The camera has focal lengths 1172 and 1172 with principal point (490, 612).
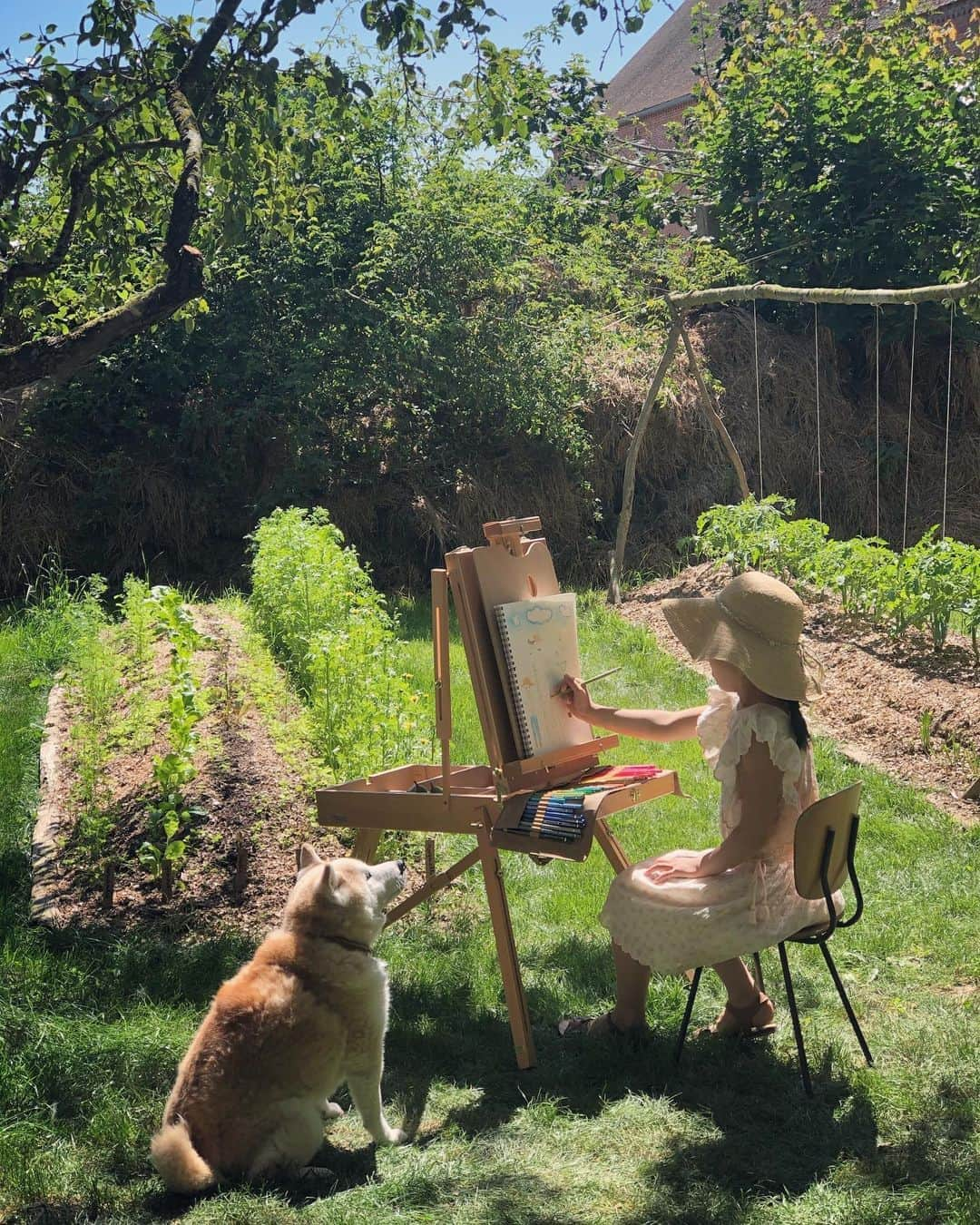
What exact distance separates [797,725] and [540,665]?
3.35 ft

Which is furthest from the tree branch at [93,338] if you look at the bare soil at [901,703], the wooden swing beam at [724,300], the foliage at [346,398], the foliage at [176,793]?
the foliage at [346,398]

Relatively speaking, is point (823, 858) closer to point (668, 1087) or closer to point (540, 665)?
point (668, 1087)

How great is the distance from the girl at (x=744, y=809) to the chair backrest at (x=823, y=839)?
5.6 inches

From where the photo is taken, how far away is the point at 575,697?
14.9ft

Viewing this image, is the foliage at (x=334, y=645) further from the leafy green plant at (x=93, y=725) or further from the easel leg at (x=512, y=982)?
the easel leg at (x=512, y=982)

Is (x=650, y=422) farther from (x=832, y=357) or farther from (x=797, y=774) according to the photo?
(x=797, y=774)

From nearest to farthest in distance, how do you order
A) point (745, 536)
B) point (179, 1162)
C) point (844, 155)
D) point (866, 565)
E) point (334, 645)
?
point (179, 1162), point (334, 645), point (866, 565), point (745, 536), point (844, 155)

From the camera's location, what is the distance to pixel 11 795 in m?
6.52

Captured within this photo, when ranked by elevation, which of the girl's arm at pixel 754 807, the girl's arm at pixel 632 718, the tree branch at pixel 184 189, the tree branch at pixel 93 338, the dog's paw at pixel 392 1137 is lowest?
the dog's paw at pixel 392 1137

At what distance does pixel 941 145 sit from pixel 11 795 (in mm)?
13219

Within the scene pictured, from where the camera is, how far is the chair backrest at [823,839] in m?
3.70

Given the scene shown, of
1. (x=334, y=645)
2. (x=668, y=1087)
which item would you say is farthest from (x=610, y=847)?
(x=334, y=645)

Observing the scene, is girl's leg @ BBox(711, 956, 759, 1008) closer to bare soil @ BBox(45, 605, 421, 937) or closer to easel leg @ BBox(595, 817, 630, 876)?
easel leg @ BBox(595, 817, 630, 876)

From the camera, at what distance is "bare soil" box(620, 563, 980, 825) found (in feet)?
23.0
